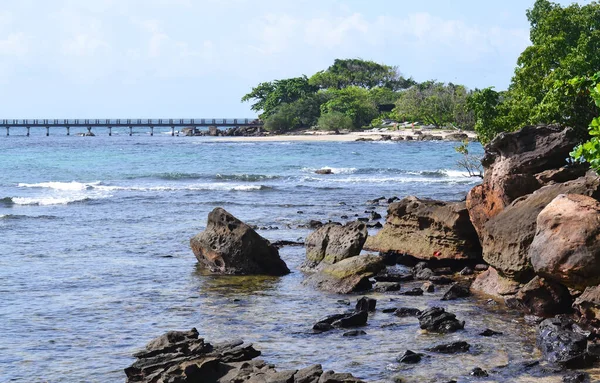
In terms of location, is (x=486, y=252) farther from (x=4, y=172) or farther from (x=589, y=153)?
(x=4, y=172)

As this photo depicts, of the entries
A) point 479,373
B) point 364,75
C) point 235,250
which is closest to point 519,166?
point 235,250

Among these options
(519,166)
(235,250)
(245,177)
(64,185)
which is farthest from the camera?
(245,177)

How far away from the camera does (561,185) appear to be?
1644 cm

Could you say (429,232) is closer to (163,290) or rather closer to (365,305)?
(365,305)

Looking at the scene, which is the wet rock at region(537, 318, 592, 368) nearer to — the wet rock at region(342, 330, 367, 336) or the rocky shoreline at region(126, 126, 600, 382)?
the rocky shoreline at region(126, 126, 600, 382)

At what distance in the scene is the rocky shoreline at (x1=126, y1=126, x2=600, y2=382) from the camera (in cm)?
1246

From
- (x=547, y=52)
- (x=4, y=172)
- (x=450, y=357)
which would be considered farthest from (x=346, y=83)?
(x=450, y=357)

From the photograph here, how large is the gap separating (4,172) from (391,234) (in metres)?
43.7

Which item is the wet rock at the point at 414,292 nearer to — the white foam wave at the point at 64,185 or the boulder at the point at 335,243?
the boulder at the point at 335,243

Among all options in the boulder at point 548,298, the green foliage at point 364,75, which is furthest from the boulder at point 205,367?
the green foliage at point 364,75

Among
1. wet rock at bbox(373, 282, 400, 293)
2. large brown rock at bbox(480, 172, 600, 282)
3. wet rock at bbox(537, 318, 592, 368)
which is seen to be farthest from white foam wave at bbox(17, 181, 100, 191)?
wet rock at bbox(537, 318, 592, 368)

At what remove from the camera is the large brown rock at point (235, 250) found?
20.3 meters

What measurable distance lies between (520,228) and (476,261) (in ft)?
12.8

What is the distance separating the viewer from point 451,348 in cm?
1362
